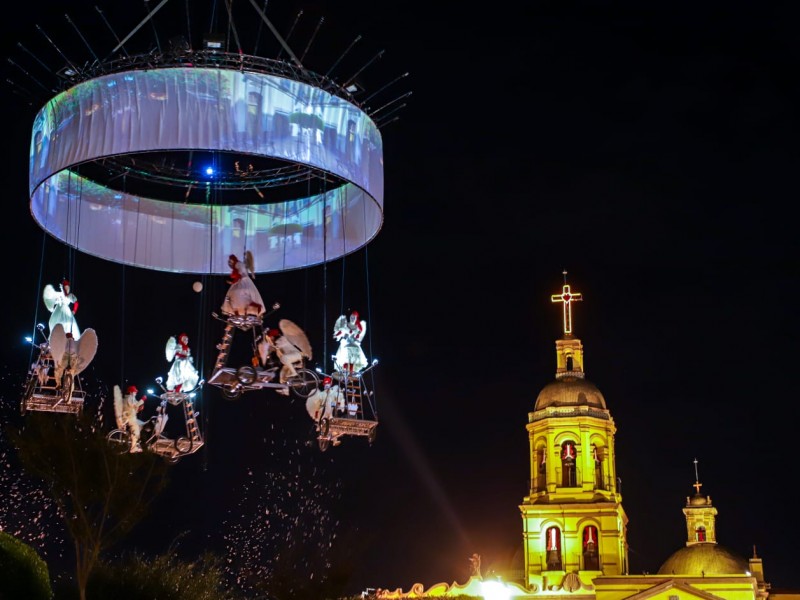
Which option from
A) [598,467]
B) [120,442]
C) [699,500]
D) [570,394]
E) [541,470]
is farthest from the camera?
[699,500]

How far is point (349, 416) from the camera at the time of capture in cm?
2398

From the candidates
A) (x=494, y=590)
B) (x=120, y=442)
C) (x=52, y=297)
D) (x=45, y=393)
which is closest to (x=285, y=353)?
(x=45, y=393)

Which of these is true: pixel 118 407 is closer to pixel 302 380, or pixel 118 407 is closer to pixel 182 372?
pixel 182 372

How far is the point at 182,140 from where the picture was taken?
22.3 meters

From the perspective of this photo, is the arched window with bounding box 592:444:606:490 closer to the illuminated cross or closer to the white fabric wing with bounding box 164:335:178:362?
the illuminated cross

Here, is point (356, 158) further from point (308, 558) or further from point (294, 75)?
point (308, 558)

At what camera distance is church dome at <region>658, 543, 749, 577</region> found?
55.8 m

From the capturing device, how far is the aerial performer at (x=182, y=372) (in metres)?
23.9

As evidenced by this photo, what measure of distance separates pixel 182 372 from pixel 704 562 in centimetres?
3748

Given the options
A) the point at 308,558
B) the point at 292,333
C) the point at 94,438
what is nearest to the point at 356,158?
the point at 292,333

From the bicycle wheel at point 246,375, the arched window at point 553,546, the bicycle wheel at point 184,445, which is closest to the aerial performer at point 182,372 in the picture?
the bicycle wheel at point 184,445

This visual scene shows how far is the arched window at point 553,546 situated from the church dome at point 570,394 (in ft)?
15.9

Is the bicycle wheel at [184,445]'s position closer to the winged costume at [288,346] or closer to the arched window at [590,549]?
the winged costume at [288,346]

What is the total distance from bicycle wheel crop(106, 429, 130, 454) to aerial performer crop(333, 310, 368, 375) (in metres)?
4.12
